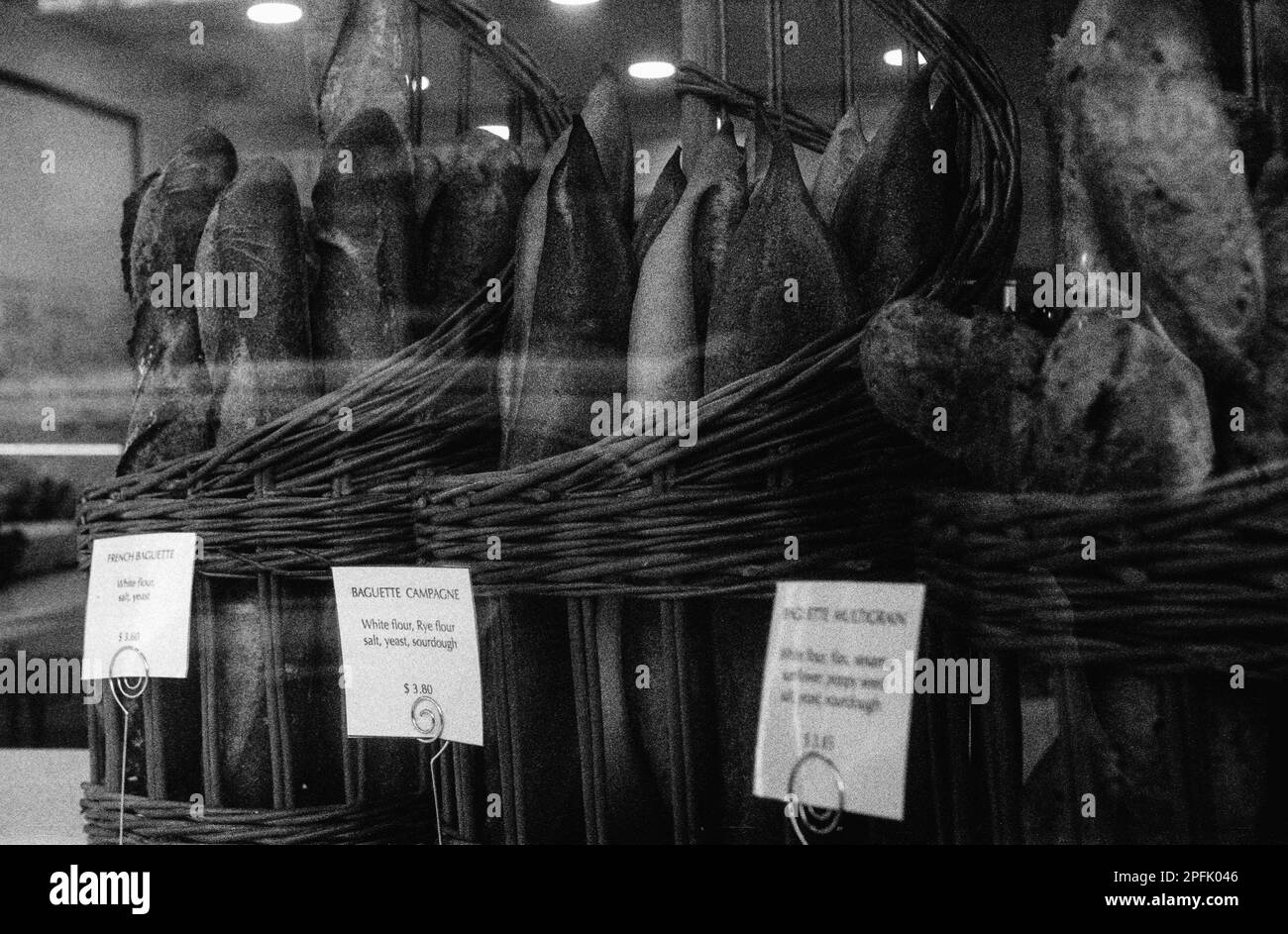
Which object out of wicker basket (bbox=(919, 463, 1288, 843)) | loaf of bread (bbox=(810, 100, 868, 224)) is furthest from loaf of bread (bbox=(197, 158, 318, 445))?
wicker basket (bbox=(919, 463, 1288, 843))

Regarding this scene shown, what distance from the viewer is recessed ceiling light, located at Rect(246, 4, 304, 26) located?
39.5 inches

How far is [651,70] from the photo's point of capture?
0.94 meters

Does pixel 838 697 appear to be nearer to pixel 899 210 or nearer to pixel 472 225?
pixel 899 210

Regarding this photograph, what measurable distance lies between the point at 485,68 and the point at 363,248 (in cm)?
18

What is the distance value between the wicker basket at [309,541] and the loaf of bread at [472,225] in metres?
0.03

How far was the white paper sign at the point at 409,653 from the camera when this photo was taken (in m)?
0.92

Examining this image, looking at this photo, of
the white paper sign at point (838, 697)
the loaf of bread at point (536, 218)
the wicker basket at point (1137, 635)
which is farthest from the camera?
the loaf of bread at point (536, 218)

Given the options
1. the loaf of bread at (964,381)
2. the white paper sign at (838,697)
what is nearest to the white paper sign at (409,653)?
the white paper sign at (838,697)

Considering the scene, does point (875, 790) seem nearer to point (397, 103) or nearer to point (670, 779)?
point (670, 779)

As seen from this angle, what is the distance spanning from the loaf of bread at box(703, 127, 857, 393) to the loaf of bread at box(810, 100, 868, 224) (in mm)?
45

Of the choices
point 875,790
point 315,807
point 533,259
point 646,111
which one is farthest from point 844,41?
point 315,807

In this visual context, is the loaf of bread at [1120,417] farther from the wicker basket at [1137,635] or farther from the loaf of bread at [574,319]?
the loaf of bread at [574,319]

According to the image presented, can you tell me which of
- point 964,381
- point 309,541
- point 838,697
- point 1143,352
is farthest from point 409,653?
point 1143,352
